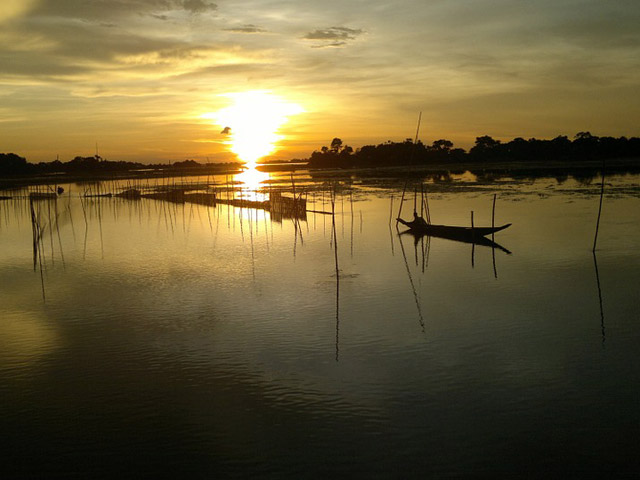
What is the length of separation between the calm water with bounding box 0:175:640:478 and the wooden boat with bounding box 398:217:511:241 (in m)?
0.65

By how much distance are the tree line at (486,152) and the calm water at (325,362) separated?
48.5 m

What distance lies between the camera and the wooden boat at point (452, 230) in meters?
13.4

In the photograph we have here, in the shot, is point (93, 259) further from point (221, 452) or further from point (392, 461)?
point (392, 461)

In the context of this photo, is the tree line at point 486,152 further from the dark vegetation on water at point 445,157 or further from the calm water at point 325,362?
the calm water at point 325,362

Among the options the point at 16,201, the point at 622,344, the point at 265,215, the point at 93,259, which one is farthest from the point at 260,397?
the point at 16,201

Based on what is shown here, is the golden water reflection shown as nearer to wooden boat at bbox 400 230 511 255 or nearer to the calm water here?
wooden boat at bbox 400 230 511 255

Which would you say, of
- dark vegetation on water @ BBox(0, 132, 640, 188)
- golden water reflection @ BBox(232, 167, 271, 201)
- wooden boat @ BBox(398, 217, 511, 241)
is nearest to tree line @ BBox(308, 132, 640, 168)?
dark vegetation on water @ BBox(0, 132, 640, 188)

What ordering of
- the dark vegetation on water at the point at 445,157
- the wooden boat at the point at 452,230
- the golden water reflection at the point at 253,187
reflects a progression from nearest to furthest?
the wooden boat at the point at 452,230 → the golden water reflection at the point at 253,187 → the dark vegetation on water at the point at 445,157

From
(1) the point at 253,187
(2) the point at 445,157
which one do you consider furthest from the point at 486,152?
(1) the point at 253,187

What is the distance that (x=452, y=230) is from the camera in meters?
14.1

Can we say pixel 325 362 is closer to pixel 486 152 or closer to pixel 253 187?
pixel 253 187

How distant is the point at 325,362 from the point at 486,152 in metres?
69.9

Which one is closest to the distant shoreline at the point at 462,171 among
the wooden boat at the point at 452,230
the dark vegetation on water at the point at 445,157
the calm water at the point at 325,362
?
the dark vegetation on water at the point at 445,157

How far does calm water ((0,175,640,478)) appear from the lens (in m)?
4.39
